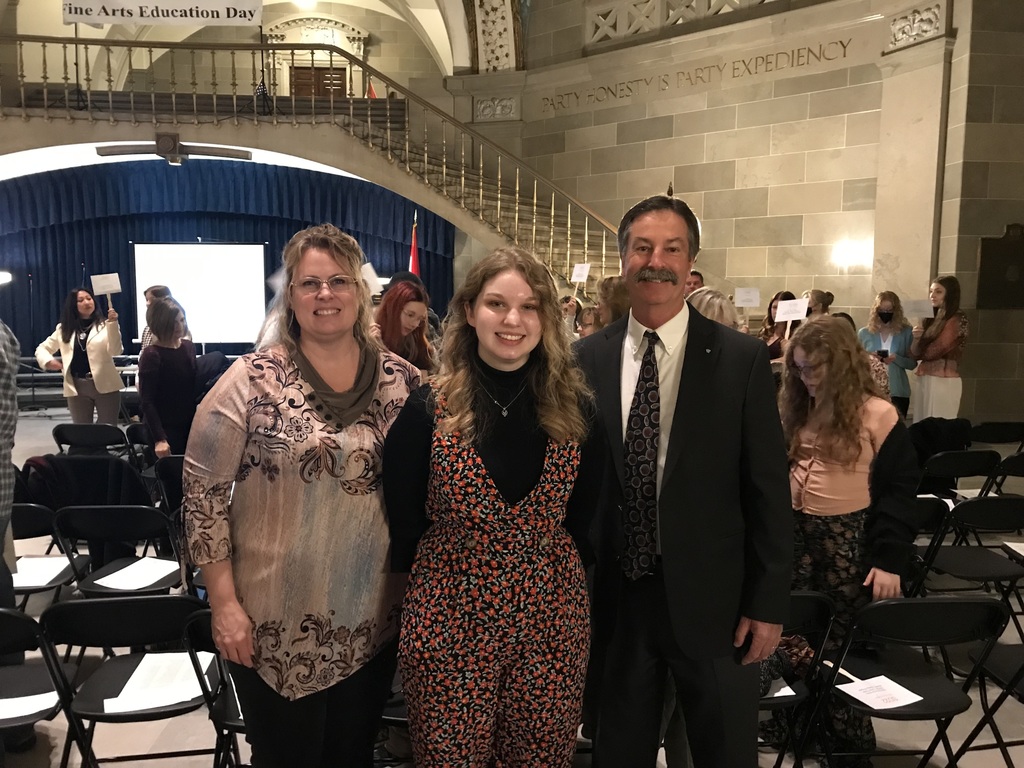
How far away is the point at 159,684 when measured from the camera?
6.81 ft

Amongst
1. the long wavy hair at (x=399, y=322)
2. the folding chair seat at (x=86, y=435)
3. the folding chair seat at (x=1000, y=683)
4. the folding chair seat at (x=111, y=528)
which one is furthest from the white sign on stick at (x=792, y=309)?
the folding chair seat at (x=86, y=435)

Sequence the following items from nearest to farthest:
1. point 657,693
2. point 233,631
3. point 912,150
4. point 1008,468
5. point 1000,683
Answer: point 233,631 < point 657,693 < point 1000,683 < point 1008,468 < point 912,150

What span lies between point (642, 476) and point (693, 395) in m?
0.20

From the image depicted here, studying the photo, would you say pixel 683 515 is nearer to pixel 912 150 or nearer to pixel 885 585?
pixel 885 585

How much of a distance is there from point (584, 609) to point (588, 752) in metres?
1.06

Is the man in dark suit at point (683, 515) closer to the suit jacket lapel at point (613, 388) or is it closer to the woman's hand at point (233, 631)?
the suit jacket lapel at point (613, 388)

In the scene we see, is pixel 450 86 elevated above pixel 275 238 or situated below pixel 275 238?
above

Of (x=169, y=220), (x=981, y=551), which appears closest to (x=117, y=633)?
(x=981, y=551)

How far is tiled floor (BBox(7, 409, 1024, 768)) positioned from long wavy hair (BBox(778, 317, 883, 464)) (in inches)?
41.6

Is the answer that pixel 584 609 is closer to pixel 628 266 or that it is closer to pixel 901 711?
pixel 628 266

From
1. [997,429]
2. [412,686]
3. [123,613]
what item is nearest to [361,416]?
[412,686]

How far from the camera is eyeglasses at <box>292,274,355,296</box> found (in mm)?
1485

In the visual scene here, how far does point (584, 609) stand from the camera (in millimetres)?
1540

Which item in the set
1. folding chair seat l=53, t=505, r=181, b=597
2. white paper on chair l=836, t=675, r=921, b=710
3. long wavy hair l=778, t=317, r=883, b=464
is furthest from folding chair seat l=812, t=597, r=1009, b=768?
folding chair seat l=53, t=505, r=181, b=597
